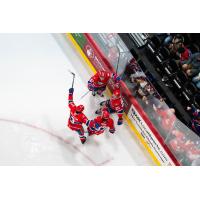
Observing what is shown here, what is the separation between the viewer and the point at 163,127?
712 centimetres

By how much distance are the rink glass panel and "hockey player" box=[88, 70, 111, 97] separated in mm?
388

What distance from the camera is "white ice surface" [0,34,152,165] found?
23.9 ft

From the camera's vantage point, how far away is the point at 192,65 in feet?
25.8

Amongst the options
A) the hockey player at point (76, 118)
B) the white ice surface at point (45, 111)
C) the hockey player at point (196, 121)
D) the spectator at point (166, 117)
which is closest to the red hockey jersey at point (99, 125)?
the hockey player at point (76, 118)

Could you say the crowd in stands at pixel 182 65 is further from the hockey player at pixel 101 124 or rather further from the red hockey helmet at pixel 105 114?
the red hockey helmet at pixel 105 114

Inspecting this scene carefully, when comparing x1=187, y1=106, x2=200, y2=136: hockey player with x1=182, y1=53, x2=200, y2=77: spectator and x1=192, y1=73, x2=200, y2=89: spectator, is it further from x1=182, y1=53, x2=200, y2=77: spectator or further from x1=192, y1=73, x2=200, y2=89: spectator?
x1=182, y1=53, x2=200, y2=77: spectator

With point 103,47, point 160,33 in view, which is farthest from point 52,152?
point 160,33

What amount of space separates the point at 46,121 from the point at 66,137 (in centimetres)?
49

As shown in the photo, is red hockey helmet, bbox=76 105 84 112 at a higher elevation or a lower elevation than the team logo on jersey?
lower

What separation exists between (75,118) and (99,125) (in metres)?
0.42

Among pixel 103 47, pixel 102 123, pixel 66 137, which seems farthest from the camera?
pixel 103 47

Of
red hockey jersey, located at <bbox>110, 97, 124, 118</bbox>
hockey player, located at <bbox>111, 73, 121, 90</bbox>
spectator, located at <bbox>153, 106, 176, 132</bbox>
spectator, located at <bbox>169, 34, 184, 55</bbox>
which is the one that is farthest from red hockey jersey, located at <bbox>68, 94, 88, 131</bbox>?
spectator, located at <bbox>169, 34, 184, 55</bbox>

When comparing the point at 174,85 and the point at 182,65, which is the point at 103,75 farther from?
the point at 182,65

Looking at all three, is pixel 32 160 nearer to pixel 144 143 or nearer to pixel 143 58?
pixel 144 143
